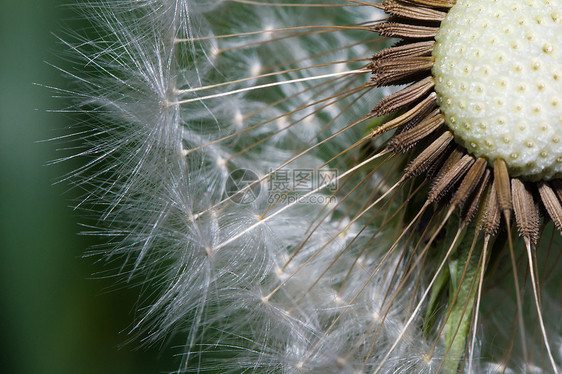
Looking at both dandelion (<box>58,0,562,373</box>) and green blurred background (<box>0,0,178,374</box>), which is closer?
dandelion (<box>58,0,562,373</box>)

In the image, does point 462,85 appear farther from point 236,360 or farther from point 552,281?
point 236,360

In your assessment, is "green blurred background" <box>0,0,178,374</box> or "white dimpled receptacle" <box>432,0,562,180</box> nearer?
"white dimpled receptacle" <box>432,0,562,180</box>

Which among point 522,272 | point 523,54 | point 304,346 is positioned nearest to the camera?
point 523,54

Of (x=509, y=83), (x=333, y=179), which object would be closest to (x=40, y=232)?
(x=333, y=179)

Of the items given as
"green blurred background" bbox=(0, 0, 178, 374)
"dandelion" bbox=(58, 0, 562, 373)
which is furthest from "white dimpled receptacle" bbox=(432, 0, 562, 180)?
"green blurred background" bbox=(0, 0, 178, 374)

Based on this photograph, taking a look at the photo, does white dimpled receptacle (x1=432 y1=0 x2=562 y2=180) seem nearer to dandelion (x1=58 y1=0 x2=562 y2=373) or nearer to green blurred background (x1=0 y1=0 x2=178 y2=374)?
dandelion (x1=58 y1=0 x2=562 y2=373)

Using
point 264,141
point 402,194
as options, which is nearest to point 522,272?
point 402,194
